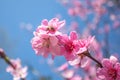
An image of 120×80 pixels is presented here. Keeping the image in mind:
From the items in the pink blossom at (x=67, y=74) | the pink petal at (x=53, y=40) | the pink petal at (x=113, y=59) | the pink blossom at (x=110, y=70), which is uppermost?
the pink blossom at (x=67, y=74)

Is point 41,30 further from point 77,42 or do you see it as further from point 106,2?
point 106,2

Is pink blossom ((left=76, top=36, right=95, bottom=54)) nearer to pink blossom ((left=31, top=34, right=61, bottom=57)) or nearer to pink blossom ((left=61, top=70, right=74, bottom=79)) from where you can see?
pink blossom ((left=31, top=34, right=61, bottom=57))

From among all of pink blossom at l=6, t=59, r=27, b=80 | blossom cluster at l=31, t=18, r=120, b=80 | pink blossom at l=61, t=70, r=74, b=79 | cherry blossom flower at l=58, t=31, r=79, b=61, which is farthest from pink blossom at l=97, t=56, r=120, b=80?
pink blossom at l=61, t=70, r=74, b=79

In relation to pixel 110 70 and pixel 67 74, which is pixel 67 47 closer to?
pixel 110 70

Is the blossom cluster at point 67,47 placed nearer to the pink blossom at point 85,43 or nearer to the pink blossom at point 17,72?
the pink blossom at point 85,43

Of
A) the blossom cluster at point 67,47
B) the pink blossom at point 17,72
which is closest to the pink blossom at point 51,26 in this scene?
the blossom cluster at point 67,47

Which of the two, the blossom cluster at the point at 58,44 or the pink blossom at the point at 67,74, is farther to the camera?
the pink blossom at the point at 67,74

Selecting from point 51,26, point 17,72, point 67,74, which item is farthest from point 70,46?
point 67,74

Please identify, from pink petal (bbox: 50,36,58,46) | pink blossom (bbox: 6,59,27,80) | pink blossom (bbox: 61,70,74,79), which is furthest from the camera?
pink blossom (bbox: 61,70,74,79)
